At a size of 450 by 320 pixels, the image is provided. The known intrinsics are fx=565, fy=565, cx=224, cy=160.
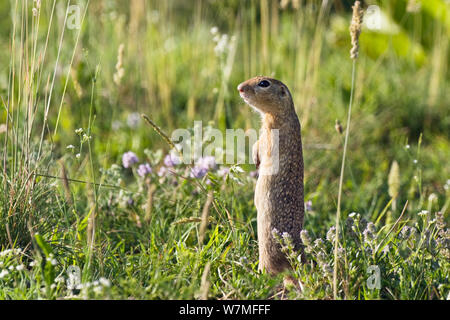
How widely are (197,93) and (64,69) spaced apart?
3.91 feet

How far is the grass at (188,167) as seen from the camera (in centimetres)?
244

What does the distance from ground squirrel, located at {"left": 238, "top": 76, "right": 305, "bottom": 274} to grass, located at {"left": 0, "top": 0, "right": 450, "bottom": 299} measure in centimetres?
13

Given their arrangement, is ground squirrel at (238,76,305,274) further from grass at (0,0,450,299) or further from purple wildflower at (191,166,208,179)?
purple wildflower at (191,166,208,179)

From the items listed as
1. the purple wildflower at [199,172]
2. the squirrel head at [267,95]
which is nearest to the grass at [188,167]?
the purple wildflower at [199,172]

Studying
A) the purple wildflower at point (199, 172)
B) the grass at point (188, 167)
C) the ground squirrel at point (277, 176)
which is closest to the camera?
the grass at point (188, 167)

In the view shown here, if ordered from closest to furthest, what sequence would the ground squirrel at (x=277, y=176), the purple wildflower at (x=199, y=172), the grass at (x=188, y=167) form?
the grass at (x=188, y=167), the ground squirrel at (x=277, y=176), the purple wildflower at (x=199, y=172)

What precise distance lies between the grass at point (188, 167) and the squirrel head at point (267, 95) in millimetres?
378

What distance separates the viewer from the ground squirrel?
2.55 metres

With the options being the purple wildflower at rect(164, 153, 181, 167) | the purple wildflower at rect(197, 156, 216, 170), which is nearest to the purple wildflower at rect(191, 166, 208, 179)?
the purple wildflower at rect(197, 156, 216, 170)

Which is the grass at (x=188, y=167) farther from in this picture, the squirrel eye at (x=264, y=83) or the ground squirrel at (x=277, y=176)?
the squirrel eye at (x=264, y=83)

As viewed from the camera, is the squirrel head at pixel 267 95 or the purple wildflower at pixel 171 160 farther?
the purple wildflower at pixel 171 160

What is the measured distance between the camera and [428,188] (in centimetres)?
407

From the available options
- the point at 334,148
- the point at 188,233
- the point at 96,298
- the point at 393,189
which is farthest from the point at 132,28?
the point at 96,298
